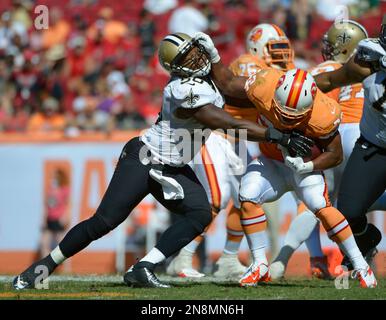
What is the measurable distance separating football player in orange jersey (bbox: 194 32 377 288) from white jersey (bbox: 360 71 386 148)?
253 millimetres

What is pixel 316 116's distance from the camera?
5926mm

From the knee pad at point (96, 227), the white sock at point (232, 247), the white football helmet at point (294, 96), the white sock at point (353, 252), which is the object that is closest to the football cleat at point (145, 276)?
the knee pad at point (96, 227)

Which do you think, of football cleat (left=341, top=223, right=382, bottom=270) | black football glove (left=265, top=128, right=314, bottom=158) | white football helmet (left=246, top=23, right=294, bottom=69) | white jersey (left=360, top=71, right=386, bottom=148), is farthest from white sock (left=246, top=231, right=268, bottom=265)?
white football helmet (left=246, top=23, right=294, bottom=69)

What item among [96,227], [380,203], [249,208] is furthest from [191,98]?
[380,203]

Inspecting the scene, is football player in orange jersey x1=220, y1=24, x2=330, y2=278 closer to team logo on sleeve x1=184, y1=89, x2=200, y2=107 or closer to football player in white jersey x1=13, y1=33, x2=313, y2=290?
football player in white jersey x1=13, y1=33, x2=313, y2=290

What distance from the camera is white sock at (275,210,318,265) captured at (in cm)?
716

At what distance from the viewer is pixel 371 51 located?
6.07 meters

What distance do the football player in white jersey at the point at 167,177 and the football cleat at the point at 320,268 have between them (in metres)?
1.50

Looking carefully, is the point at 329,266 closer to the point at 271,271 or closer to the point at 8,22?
the point at 271,271

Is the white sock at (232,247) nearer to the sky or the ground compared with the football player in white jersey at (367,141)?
nearer to the ground

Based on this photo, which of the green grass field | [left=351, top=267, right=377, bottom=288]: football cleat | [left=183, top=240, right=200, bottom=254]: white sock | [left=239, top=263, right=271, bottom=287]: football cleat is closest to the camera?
the green grass field

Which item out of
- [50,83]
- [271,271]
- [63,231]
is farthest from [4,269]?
[271,271]

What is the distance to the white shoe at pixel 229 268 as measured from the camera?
7.58 m

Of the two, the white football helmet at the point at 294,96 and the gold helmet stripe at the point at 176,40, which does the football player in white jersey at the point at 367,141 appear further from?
the gold helmet stripe at the point at 176,40
